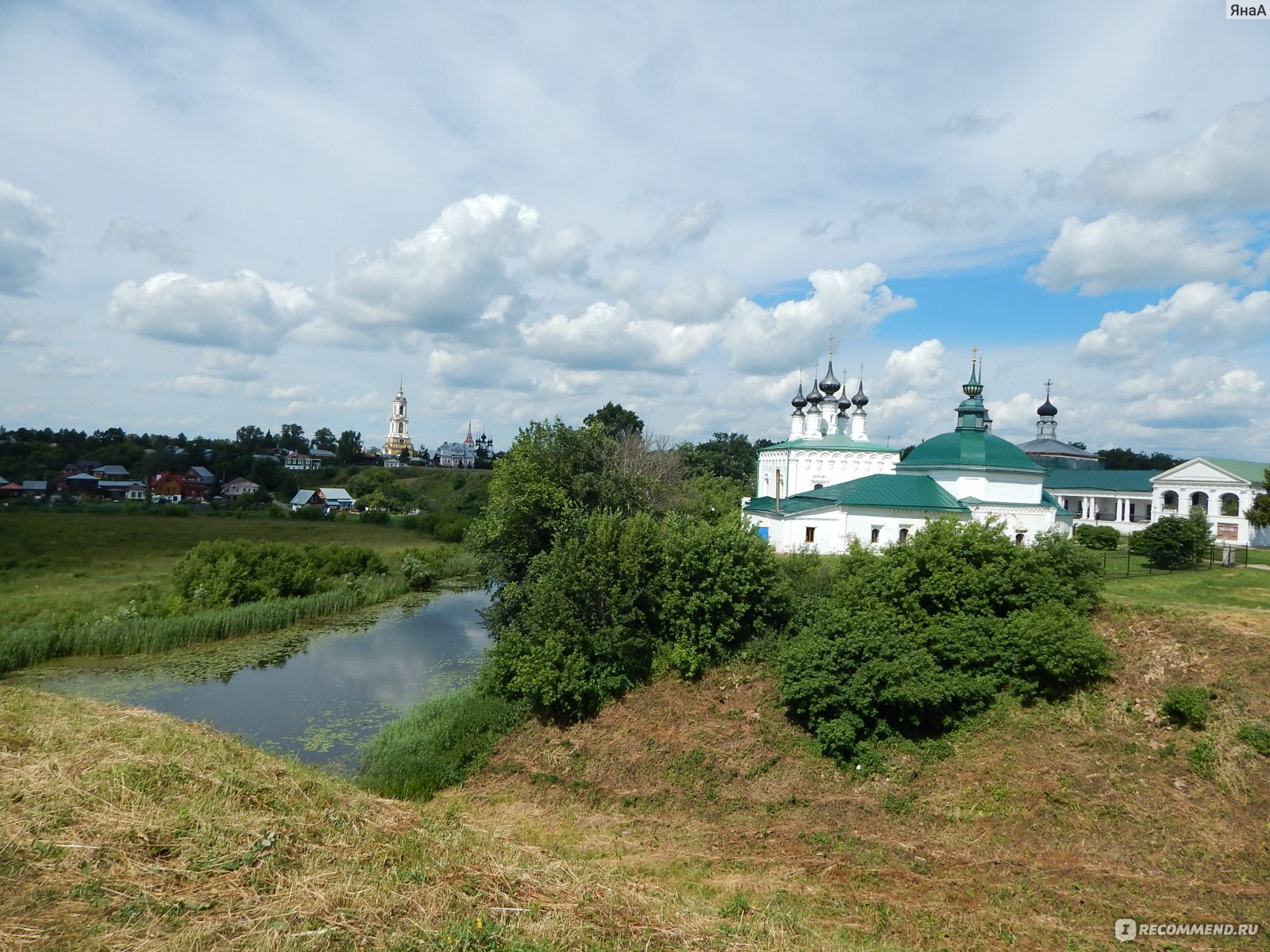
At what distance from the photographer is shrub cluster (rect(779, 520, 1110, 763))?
1499 cm

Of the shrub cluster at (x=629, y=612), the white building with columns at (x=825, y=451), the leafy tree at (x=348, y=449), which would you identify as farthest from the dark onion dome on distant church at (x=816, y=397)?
the leafy tree at (x=348, y=449)

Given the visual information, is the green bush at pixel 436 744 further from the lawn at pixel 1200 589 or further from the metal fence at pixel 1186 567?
the metal fence at pixel 1186 567

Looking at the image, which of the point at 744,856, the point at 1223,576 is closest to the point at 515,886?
the point at 744,856

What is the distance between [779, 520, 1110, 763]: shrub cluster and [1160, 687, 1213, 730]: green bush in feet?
4.61

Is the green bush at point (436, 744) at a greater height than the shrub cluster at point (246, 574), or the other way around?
the shrub cluster at point (246, 574)

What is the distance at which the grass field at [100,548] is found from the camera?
26.6 m

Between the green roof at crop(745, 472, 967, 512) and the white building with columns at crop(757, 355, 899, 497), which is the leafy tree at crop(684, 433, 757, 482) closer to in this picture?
the white building with columns at crop(757, 355, 899, 497)

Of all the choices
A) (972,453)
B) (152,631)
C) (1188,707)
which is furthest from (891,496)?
(152,631)

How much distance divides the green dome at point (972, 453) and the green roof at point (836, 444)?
7.57 meters

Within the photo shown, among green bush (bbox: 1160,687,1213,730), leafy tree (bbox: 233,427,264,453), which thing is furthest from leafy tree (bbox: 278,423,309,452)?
green bush (bbox: 1160,687,1213,730)

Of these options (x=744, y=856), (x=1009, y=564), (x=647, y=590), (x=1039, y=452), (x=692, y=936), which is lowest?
(x=744, y=856)

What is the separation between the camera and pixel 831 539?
3014 cm

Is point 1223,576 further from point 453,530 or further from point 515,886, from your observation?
point 453,530

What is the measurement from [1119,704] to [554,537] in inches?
543
